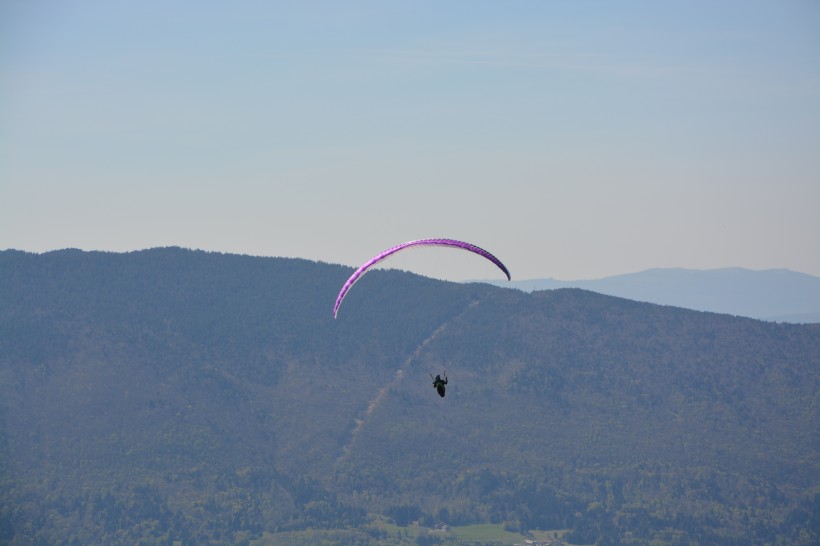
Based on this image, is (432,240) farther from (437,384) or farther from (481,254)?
(437,384)

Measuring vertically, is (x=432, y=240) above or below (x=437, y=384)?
above

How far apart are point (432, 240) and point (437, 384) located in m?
10.2

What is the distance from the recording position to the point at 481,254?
9938 centimetres

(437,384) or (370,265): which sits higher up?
(370,265)

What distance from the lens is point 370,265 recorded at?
97438 millimetres

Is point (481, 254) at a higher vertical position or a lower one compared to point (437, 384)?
higher

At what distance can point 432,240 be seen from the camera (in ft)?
325

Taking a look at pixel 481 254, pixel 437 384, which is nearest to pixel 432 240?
pixel 481 254

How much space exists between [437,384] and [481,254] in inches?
387

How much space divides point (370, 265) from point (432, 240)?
4893 mm

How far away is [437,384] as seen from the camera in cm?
9688
